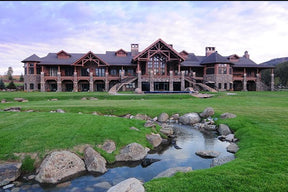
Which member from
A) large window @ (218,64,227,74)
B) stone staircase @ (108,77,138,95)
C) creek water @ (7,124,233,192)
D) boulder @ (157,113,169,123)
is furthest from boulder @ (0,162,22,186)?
large window @ (218,64,227,74)

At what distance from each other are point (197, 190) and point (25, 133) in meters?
9.76

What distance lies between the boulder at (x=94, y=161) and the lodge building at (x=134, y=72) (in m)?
30.9

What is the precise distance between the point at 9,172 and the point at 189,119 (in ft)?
46.5

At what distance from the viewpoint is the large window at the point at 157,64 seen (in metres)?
45.4

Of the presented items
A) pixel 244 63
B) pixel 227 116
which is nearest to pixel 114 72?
pixel 244 63

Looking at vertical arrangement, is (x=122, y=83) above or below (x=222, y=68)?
below

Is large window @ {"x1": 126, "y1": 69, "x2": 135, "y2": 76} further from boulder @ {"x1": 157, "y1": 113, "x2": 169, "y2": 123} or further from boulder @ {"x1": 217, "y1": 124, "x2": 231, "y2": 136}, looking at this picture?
boulder @ {"x1": 217, "y1": 124, "x2": 231, "y2": 136}

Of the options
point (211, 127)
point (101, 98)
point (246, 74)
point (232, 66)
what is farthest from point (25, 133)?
point (246, 74)

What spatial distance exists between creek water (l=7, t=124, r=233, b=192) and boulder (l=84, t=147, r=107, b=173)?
323 mm

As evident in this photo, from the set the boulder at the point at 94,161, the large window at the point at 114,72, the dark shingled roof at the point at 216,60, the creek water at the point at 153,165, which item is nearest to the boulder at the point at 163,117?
the creek water at the point at 153,165

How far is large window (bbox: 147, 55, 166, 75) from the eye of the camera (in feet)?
149

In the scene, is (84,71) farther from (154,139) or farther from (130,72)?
(154,139)

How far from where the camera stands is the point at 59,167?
350 inches

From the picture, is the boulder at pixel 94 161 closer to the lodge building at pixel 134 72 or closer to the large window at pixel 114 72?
the lodge building at pixel 134 72
